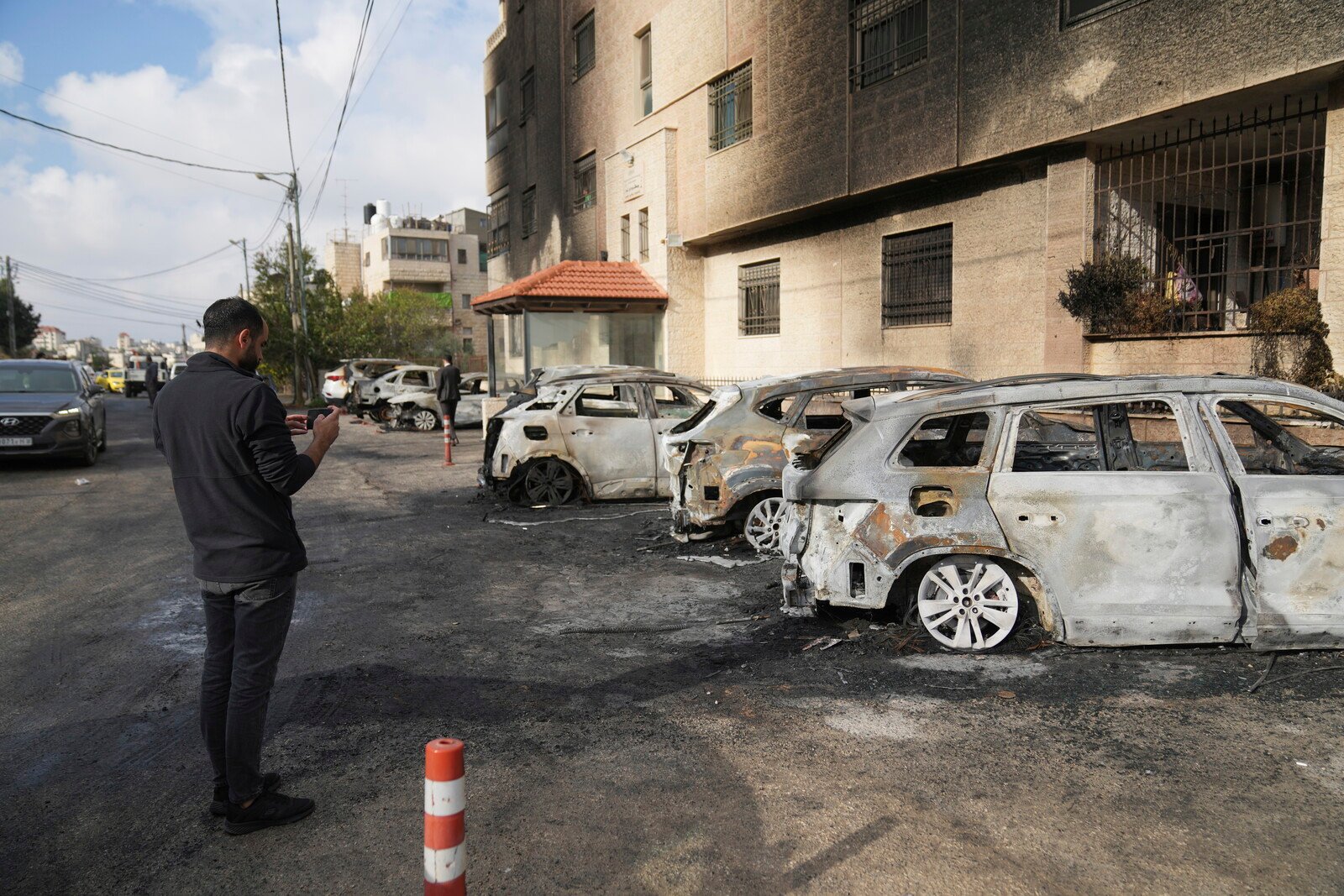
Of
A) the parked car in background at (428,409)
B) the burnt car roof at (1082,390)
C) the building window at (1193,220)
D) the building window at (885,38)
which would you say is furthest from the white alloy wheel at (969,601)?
the parked car in background at (428,409)

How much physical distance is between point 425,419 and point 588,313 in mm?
5307

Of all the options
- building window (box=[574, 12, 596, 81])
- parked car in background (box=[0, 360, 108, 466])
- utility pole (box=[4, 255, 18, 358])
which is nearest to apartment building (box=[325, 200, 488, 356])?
utility pole (box=[4, 255, 18, 358])

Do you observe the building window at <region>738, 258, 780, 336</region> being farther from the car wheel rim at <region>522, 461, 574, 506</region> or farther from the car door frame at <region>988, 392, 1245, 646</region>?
the car door frame at <region>988, 392, 1245, 646</region>

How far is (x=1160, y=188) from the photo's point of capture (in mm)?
11531

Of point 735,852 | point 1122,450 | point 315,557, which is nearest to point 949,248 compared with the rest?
point 1122,450

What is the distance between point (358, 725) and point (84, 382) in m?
14.8

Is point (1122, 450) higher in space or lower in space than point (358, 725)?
higher

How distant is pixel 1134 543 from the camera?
5.09 metres

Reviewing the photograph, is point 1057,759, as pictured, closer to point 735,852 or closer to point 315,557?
point 735,852

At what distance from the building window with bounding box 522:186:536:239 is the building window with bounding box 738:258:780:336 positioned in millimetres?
12639

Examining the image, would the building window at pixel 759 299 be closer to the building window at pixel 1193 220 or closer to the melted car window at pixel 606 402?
the building window at pixel 1193 220

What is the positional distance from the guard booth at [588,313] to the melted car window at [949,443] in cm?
1471

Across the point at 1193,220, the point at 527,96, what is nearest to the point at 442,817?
the point at 1193,220

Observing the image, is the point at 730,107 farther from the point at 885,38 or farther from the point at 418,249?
the point at 418,249
